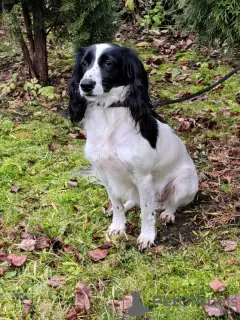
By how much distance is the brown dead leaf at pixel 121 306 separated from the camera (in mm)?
2463

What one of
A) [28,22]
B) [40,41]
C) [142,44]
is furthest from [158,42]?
[28,22]

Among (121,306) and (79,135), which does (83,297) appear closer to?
(121,306)

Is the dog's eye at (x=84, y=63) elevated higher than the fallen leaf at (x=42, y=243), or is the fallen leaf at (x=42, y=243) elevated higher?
the dog's eye at (x=84, y=63)

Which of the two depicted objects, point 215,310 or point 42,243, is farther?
point 42,243

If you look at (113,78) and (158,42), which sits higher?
(113,78)

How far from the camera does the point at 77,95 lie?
3.04 m

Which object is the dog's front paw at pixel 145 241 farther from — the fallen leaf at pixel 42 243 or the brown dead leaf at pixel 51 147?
the brown dead leaf at pixel 51 147

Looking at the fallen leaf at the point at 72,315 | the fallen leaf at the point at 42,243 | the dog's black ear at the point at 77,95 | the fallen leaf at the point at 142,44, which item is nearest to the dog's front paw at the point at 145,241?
the fallen leaf at the point at 42,243

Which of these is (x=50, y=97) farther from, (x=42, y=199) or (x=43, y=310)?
(x=43, y=310)

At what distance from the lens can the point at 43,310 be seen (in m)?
2.52

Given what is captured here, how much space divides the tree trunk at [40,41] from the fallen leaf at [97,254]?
3695 mm

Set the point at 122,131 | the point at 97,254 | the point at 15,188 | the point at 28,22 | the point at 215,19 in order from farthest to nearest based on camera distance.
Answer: the point at 28,22
the point at 215,19
the point at 15,188
the point at 97,254
the point at 122,131

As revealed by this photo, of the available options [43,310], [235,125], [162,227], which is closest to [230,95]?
[235,125]

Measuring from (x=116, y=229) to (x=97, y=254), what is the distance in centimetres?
34
